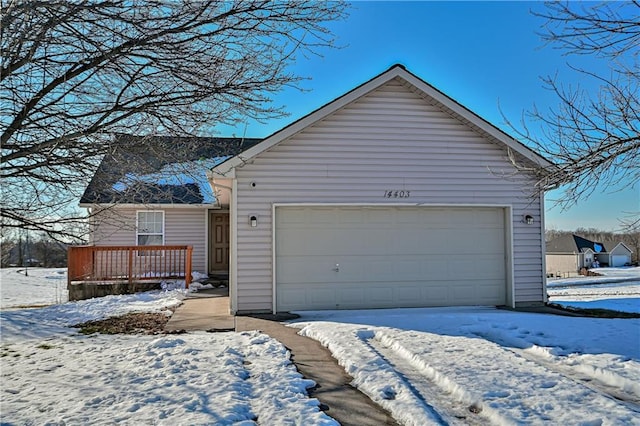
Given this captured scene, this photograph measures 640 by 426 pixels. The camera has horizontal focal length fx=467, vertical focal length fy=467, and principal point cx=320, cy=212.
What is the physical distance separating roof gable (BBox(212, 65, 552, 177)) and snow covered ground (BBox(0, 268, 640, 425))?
139 inches

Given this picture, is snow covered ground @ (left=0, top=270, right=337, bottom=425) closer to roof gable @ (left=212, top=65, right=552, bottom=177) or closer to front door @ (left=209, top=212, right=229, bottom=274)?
roof gable @ (left=212, top=65, right=552, bottom=177)

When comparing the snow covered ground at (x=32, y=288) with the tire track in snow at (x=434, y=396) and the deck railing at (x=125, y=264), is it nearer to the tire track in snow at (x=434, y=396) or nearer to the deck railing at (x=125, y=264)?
the deck railing at (x=125, y=264)

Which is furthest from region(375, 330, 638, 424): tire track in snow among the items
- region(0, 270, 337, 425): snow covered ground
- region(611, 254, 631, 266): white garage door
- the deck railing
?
region(611, 254, 631, 266): white garage door

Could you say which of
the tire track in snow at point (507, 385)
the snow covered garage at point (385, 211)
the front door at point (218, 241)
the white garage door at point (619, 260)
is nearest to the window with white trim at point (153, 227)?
the front door at point (218, 241)

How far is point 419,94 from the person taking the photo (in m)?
9.97

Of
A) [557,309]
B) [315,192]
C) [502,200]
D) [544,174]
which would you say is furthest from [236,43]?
[557,309]

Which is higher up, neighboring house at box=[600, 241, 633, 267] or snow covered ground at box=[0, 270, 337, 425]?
snow covered ground at box=[0, 270, 337, 425]

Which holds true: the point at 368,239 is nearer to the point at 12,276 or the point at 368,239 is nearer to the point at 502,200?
the point at 502,200

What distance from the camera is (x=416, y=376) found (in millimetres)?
5246

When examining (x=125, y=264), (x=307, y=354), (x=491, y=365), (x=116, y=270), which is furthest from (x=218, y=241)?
(x=491, y=365)

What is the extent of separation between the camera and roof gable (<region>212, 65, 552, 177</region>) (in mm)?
9273

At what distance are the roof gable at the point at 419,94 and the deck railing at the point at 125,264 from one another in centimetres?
548

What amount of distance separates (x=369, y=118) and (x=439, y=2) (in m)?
2.84

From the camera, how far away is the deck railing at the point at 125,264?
12.8 meters
